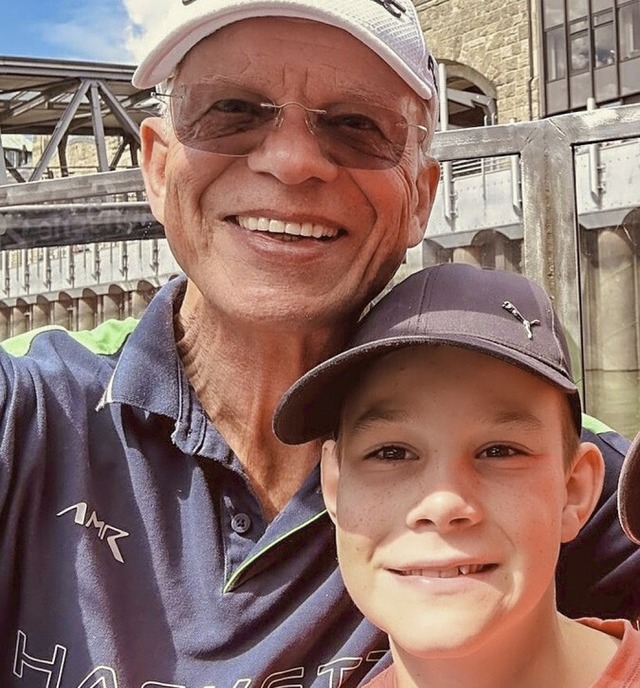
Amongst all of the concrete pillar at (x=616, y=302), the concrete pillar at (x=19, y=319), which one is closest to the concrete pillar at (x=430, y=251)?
the concrete pillar at (x=616, y=302)

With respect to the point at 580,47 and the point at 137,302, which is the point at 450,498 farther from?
the point at 580,47

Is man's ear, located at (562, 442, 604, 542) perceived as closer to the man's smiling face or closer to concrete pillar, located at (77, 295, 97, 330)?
the man's smiling face

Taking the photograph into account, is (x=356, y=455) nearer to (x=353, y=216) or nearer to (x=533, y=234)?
(x=353, y=216)

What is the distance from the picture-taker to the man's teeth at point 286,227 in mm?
1287

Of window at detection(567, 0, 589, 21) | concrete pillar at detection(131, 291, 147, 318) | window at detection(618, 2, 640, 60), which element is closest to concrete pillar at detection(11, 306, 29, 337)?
concrete pillar at detection(131, 291, 147, 318)

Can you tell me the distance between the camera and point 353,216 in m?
1.31

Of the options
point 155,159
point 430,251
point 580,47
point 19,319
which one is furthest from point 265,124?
point 580,47

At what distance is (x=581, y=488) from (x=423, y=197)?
1.82 feet

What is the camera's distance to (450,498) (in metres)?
0.98

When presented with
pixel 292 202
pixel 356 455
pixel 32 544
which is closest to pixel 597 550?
pixel 356 455

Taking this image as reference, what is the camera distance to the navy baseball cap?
1.05 metres

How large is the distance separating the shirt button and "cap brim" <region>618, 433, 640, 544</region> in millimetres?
508

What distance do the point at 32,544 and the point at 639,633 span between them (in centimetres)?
79

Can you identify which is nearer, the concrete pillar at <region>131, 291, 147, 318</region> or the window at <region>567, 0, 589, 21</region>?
the concrete pillar at <region>131, 291, 147, 318</region>
